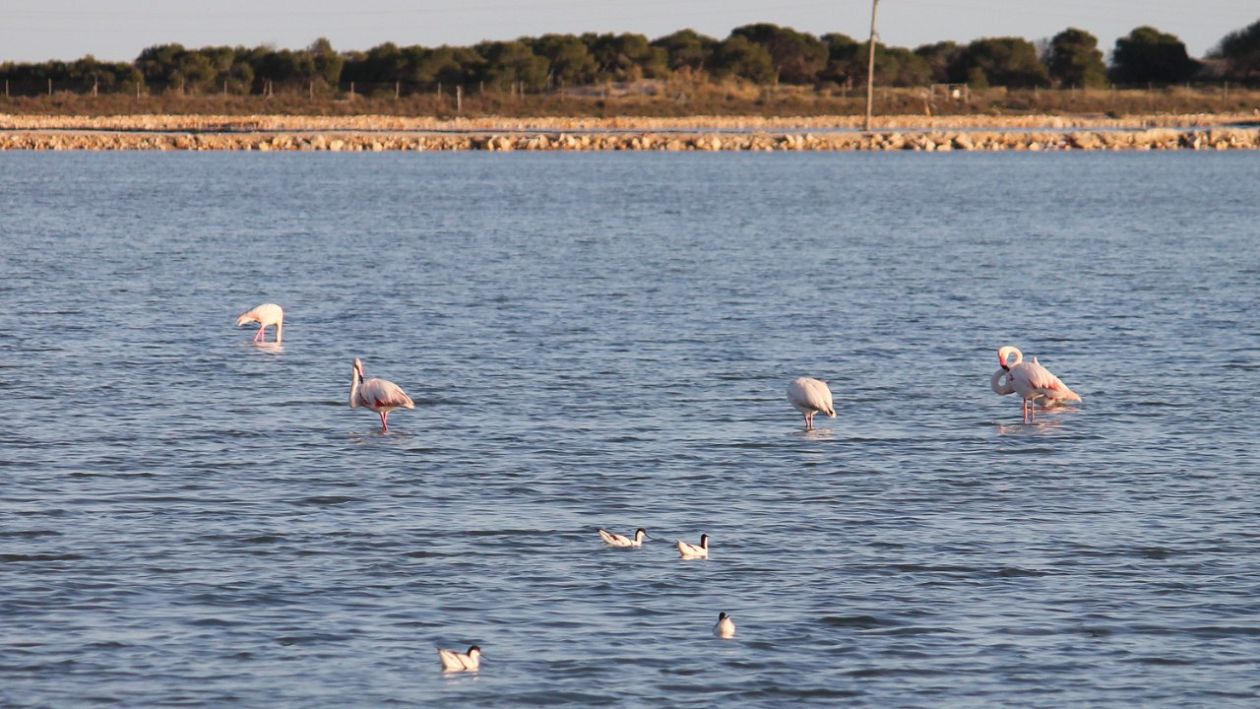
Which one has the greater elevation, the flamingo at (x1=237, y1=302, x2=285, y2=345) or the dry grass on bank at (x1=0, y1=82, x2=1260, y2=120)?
the dry grass on bank at (x1=0, y1=82, x2=1260, y2=120)

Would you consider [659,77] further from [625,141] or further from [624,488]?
[624,488]

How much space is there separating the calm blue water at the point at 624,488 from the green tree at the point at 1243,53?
14592 centimetres

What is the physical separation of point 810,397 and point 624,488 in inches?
148

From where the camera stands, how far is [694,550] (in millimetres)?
14727

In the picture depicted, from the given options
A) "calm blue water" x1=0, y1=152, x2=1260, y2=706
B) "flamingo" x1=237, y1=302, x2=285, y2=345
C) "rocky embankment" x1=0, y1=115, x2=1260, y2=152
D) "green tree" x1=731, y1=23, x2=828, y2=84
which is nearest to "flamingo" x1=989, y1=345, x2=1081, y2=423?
"calm blue water" x1=0, y1=152, x2=1260, y2=706

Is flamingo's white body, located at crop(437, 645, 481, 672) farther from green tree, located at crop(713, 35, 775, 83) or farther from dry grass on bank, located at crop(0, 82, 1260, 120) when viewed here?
green tree, located at crop(713, 35, 775, 83)

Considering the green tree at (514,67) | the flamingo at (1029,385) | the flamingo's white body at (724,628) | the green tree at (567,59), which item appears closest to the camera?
the flamingo's white body at (724,628)

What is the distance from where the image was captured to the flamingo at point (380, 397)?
67.9ft

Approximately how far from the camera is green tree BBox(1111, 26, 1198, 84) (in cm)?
17312

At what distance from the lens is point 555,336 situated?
2977 centimetres

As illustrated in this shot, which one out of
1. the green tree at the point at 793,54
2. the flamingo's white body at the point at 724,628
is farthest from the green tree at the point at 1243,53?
the flamingo's white body at the point at 724,628

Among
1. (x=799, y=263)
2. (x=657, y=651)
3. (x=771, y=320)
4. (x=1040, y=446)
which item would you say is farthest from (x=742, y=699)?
(x=799, y=263)

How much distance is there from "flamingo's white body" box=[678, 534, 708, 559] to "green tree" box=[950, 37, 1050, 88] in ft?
531

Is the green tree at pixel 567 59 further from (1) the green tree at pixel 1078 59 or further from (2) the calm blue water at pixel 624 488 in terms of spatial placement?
(2) the calm blue water at pixel 624 488
